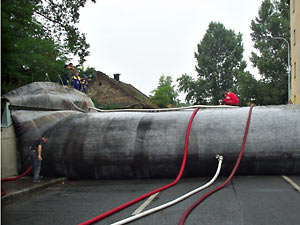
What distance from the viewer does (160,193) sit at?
21.5 feet

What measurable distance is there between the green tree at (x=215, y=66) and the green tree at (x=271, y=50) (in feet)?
35.9

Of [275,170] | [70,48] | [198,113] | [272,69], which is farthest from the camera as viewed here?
[272,69]

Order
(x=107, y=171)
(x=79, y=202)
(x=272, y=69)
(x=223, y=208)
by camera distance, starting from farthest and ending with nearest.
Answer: (x=272, y=69)
(x=107, y=171)
(x=79, y=202)
(x=223, y=208)

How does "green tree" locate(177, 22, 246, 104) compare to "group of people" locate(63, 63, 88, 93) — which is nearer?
"group of people" locate(63, 63, 88, 93)

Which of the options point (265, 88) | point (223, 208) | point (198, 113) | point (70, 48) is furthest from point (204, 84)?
point (223, 208)

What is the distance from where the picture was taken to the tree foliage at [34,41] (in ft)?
18.1

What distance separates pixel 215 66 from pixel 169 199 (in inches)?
2301

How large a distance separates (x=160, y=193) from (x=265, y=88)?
137 feet

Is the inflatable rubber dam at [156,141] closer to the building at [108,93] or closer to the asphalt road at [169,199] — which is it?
the asphalt road at [169,199]

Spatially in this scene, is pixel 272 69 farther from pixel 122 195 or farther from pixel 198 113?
pixel 122 195

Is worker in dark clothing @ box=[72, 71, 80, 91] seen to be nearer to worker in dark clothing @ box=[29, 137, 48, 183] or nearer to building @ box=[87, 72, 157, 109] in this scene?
worker in dark clothing @ box=[29, 137, 48, 183]

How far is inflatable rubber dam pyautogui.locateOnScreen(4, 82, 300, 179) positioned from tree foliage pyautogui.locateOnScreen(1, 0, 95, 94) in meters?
1.71

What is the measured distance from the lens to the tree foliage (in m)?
5.52

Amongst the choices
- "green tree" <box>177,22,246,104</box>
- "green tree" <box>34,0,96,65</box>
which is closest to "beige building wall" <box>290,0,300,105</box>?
"green tree" <box>34,0,96,65</box>
